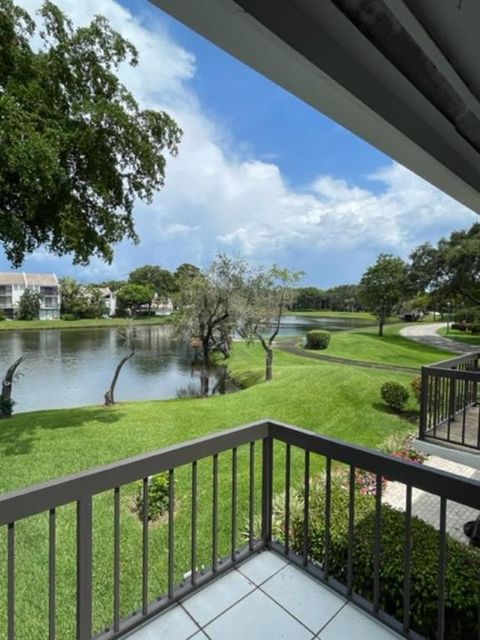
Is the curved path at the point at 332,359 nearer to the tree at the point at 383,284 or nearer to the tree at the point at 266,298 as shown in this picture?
the tree at the point at 266,298

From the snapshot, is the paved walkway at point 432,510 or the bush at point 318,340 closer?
the paved walkway at point 432,510

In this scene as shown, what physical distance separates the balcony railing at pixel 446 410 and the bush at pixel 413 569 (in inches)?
80.9

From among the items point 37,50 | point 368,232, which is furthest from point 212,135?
point 368,232

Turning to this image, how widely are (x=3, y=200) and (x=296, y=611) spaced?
6260 millimetres

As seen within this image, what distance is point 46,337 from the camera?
25.2m

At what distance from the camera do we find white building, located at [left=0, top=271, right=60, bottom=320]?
1543 inches

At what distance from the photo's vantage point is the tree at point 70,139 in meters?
4.77

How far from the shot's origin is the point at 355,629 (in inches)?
60.4

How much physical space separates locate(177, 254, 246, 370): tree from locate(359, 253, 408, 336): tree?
14017 mm

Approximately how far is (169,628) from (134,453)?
4.36 meters

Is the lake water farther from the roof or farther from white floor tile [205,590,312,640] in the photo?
the roof

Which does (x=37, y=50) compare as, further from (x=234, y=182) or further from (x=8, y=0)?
(x=234, y=182)

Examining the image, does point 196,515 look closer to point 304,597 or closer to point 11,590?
point 304,597

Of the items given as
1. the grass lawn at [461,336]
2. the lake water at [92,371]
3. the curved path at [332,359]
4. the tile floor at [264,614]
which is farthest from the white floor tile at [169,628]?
the grass lawn at [461,336]
